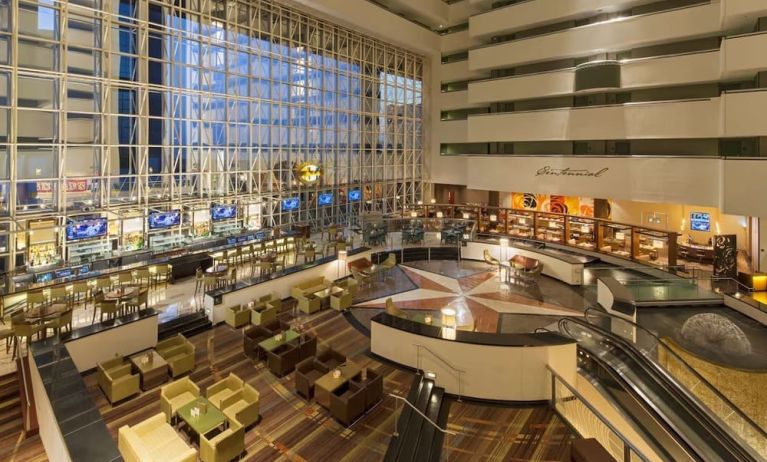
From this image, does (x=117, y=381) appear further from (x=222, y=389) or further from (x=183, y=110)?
(x=183, y=110)

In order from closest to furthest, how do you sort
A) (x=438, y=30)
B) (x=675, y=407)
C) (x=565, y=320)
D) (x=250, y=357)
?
(x=675, y=407) < (x=565, y=320) < (x=250, y=357) < (x=438, y=30)

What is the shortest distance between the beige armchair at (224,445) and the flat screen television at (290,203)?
13879 millimetres

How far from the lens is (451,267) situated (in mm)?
16797

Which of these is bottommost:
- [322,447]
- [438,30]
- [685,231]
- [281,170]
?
[322,447]

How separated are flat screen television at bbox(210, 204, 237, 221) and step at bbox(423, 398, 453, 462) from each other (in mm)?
12090

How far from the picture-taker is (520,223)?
20.2 meters

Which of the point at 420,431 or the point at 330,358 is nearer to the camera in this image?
the point at 420,431

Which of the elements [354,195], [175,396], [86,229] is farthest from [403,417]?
[354,195]

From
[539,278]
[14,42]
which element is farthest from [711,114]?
[14,42]

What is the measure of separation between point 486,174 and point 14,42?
19.8m

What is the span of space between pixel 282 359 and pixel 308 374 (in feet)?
2.02

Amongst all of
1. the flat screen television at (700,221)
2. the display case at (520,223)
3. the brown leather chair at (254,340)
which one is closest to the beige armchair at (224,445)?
the brown leather chair at (254,340)

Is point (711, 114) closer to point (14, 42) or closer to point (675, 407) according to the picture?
point (675, 407)

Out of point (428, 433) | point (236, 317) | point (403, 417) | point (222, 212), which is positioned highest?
point (222, 212)
